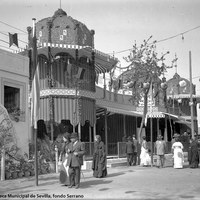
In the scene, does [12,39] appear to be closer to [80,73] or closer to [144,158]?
[80,73]

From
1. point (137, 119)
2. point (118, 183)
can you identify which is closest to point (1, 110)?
point (118, 183)

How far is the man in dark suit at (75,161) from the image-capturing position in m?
10.9

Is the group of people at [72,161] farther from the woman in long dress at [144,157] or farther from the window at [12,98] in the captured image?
the woman in long dress at [144,157]

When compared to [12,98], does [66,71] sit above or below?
above

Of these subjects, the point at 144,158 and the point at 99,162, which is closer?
the point at 99,162

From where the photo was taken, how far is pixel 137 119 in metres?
28.6

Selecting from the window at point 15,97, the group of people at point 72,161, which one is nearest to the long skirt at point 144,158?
Answer: the window at point 15,97

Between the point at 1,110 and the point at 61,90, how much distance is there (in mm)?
5662

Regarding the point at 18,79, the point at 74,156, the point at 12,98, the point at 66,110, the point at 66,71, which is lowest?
the point at 74,156

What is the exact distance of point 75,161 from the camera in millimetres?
10922

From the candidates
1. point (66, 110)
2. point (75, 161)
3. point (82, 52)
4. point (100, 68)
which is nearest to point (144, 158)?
point (66, 110)

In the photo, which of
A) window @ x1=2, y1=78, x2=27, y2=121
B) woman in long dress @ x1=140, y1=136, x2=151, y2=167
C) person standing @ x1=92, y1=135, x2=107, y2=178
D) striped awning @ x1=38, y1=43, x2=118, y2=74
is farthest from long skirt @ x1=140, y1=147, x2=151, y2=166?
window @ x1=2, y1=78, x2=27, y2=121

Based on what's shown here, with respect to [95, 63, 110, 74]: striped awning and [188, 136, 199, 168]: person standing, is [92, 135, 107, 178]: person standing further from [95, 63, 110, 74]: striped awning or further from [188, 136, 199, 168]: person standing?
[95, 63, 110, 74]: striped awning

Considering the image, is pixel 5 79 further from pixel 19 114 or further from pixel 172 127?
pixel 172 127
